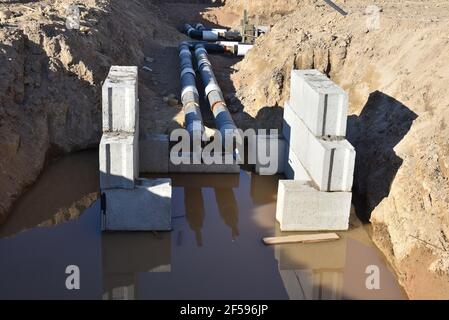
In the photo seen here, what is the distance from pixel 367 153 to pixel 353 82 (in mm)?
3796

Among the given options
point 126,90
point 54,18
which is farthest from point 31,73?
point 126,90

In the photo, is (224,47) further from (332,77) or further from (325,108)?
(325,108)

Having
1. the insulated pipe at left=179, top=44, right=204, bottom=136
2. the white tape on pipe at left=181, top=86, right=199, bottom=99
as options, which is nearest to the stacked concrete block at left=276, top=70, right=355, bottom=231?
the insulated pipe at left=179, top=44, right=204, bottom=136

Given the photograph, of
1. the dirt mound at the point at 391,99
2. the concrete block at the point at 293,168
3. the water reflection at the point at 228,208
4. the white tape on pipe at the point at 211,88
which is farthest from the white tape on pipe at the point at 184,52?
the water reflection at the point at 228,208

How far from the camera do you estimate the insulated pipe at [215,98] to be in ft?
51.1

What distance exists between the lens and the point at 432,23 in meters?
16.5

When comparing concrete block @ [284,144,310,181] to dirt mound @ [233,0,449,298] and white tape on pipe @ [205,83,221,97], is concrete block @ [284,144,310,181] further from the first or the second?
white tape on pipe @ [205,83,221,97]

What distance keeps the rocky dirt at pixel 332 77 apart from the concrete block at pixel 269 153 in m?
1.95

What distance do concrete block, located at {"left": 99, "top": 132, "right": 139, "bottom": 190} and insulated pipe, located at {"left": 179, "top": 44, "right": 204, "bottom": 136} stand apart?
4143mm

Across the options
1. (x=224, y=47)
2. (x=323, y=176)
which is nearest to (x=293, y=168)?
(x=323, y=176)

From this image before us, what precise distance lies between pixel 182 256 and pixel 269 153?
4.91m

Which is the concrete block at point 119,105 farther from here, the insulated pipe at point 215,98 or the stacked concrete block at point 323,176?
the insulated pipe at point 215,98

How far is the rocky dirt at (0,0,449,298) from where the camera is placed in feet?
36.0

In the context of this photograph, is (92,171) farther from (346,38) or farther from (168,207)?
(346,38)
